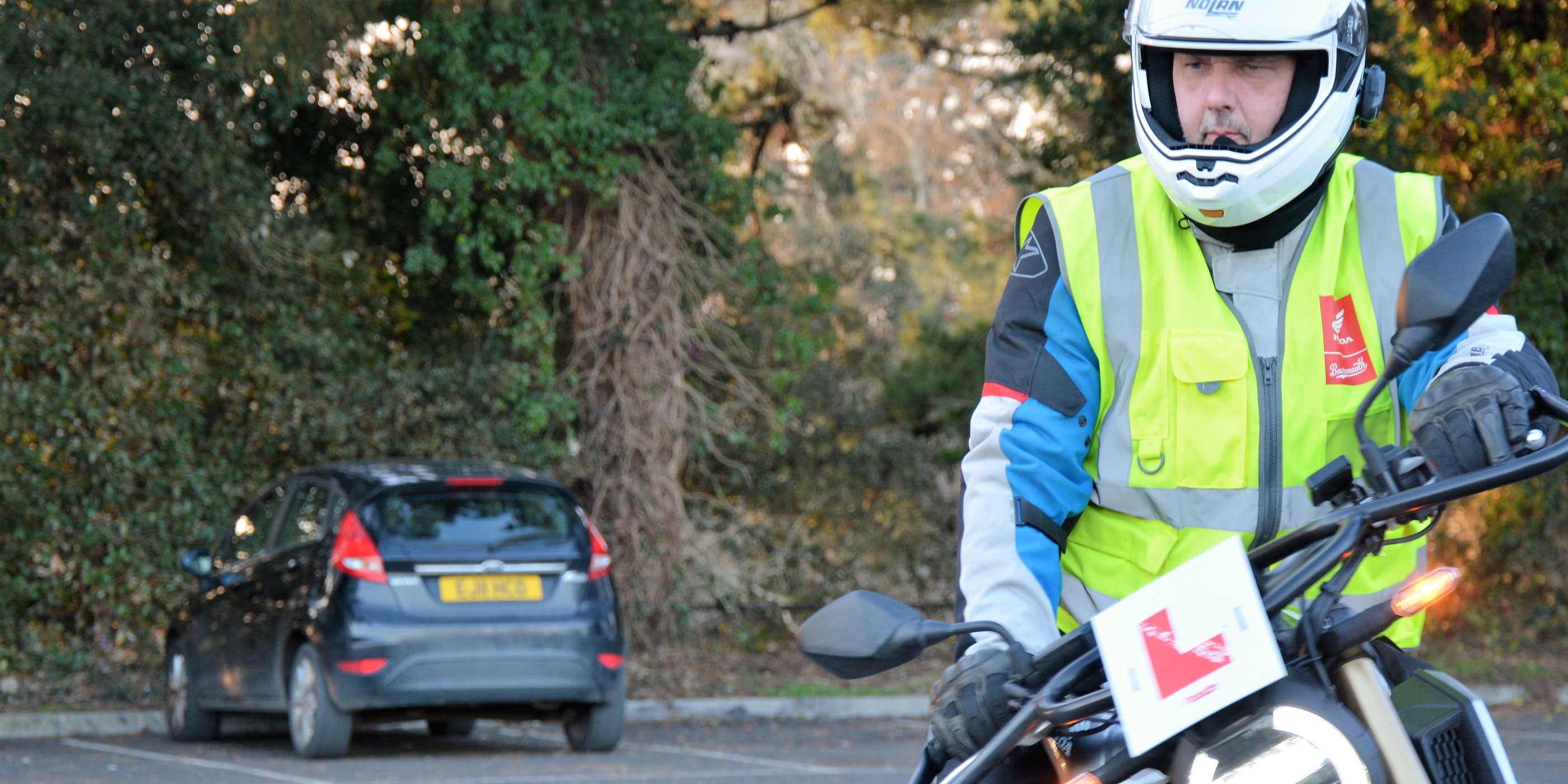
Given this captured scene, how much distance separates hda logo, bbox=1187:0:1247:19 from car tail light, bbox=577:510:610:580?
283 inches

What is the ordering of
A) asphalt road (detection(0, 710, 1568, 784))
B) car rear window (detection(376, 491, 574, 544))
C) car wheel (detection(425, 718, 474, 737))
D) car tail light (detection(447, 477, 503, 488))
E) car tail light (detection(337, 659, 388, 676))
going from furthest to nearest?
car wheel (detection(425, 718, 474, 737))
car tail light (detection(447, 477, 503, 488))
car rear window (detection(376, 491, 574, 544))
car tail light (detection(337, 659, 388, 676))
asphalt road (detection(0, 710, 1568, 784))

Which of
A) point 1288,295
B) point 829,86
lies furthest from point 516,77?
point 829,86

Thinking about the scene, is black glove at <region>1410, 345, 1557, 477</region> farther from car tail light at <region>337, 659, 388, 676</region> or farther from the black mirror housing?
the black mirror housing

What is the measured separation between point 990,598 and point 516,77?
1080 cm

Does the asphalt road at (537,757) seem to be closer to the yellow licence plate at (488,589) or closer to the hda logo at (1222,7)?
the yellow licence plate at (488,589)

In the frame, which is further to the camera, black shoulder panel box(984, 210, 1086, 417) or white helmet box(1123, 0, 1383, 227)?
black shoulder panel box(984, 210, 1086, 417)

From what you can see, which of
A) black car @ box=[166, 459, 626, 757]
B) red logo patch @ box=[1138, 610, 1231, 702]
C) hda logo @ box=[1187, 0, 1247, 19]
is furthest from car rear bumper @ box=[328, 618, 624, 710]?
red logo patch @ box=[1138, 610, 1231, 702]

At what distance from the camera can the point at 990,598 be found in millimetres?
2068

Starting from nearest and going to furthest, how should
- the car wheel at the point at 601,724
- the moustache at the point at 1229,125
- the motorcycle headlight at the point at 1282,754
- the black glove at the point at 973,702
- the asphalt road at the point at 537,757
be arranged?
the motorcycle headlight at the point at 1282,754 → the black glove at the point at 973,702 → the moustache at the point at 1229,125 → the asphalt road at the point at 537,757 → the car wheel at the point at 601,724

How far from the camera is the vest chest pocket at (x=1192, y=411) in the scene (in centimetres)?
215

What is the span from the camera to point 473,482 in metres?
8.97

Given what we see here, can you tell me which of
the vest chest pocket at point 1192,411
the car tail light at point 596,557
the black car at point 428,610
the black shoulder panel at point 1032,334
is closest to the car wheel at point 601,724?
the black car at point 428,610

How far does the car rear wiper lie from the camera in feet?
28.9

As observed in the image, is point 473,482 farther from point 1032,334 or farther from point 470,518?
point 1032,334
